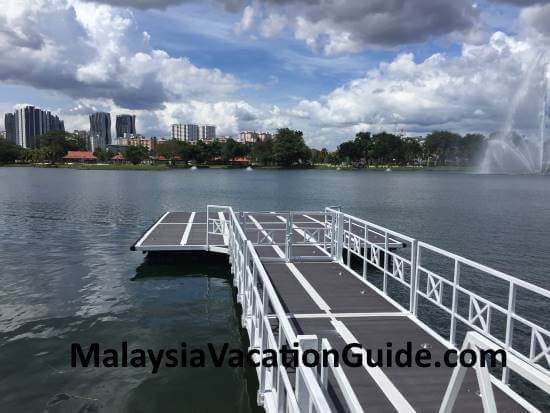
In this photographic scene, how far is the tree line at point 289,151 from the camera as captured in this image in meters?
159

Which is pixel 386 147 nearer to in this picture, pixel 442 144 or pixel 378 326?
pixel 442 144

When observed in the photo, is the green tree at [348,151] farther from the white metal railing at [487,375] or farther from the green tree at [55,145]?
the white metal railing at [487,375]

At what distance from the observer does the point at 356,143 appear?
168875mm

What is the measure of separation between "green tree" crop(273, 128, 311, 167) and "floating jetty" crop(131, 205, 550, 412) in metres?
141

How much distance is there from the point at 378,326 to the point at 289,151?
151 metres

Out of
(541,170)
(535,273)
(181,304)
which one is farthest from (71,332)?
(541,170)

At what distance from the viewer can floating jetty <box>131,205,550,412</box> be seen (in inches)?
165

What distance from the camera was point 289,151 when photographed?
157375 millimetres

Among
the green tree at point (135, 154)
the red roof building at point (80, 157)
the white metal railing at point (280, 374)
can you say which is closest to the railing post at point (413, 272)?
the white metal railing at point (280, 374)

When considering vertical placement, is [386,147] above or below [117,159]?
above

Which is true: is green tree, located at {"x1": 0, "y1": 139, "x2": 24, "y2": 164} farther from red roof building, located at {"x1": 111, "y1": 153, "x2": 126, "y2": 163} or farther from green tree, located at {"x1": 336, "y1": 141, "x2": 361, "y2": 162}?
green tree, located at {"x1": 336, "y1": 141, "x2": 361, "y2": 162}

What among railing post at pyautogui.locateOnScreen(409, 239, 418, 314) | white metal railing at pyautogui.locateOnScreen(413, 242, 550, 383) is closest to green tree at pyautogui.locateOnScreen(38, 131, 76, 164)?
white metal railing at pyautogui.locateOnScreen(413, 242, 550, 383)

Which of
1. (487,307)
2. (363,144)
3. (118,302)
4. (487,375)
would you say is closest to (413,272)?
(487,307)

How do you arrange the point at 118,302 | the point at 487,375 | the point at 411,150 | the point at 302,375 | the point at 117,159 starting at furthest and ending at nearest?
the point at 117,159, the point at 411,150, the point at 118,302, the point at 302,375, the point at 487,375
